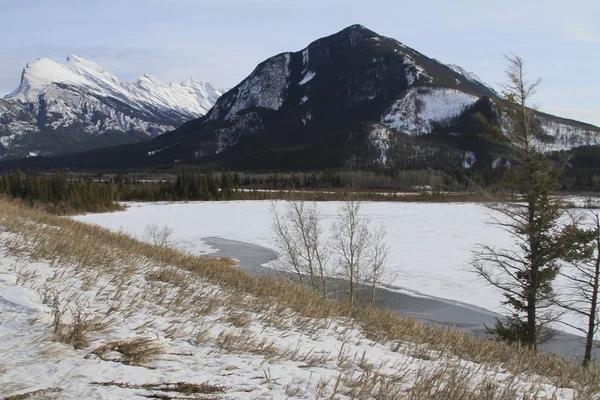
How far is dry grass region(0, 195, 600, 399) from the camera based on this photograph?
3.99 m

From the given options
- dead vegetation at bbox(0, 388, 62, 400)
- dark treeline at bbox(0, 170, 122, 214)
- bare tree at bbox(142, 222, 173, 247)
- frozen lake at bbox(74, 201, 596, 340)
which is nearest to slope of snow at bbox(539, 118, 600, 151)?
frozen lake at bbox(74, 201, 596, 340)

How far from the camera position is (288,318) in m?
5.72

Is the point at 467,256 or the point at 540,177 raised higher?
the point at 540,177

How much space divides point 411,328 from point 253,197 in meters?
94.5

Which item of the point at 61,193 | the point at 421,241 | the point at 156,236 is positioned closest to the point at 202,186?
the point at 61,193

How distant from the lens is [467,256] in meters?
31.1

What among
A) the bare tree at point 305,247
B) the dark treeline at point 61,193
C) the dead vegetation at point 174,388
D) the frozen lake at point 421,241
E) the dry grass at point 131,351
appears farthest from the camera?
the dark treeline at point 61,193

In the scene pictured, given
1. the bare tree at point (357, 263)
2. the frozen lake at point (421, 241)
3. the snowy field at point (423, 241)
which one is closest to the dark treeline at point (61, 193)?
the frozen lake at point (421, 241)

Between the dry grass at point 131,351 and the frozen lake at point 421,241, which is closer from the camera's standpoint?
the dry grass at point 131,351

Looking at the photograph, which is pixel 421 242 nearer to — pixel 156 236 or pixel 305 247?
pixel 305 247

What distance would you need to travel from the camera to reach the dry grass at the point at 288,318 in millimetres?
3992

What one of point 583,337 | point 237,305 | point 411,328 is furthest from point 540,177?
point 237,305

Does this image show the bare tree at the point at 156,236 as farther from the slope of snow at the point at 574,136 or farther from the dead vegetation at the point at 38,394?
the slope of snow at the point at 574,136

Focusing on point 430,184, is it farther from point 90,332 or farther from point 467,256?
Answer: point 90,332
